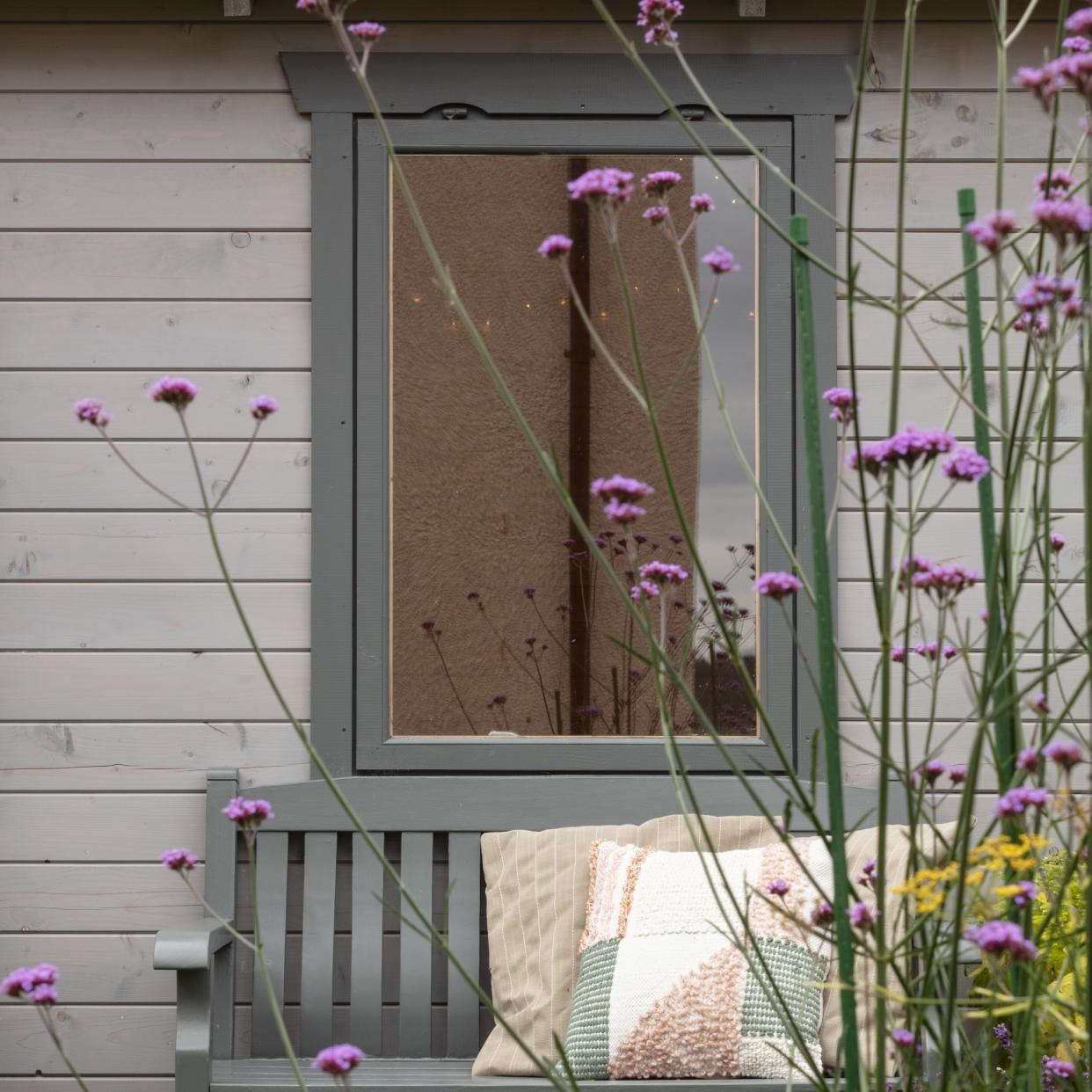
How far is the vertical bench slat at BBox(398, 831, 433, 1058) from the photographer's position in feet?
8.52

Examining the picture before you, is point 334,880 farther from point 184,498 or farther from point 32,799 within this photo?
point 184,498

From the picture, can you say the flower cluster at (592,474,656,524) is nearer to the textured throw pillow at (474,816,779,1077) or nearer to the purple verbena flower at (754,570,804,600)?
the purple verbena flower at (754,570,804,600)

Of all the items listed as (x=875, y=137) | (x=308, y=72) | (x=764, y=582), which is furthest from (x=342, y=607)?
(x=764, y=582)

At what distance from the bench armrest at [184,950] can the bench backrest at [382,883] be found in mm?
294

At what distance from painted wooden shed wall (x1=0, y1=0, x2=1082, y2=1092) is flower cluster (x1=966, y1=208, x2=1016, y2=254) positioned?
2036 mm

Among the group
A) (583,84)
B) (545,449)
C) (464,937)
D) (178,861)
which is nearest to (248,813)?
(178,861)

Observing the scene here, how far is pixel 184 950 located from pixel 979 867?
5.75 feet

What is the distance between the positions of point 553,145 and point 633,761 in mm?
1340

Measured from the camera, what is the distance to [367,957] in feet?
8.63

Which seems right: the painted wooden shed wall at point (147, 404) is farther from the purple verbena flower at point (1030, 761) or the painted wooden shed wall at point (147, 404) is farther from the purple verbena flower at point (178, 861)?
the purple verbena flower at point (1030, 761)

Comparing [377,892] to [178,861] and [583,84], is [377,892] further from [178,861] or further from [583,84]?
[583,84]

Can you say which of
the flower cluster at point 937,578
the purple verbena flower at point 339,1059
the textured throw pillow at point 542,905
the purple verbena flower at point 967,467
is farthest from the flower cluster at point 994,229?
the textured throw pillow at point 542,905

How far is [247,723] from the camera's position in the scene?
9.00 ft

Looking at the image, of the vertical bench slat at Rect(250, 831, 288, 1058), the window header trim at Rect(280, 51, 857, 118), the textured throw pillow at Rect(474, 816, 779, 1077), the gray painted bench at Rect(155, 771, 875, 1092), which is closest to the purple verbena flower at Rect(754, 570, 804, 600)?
the textured throw pillow at Rect(474, 816, 779, 1077)
